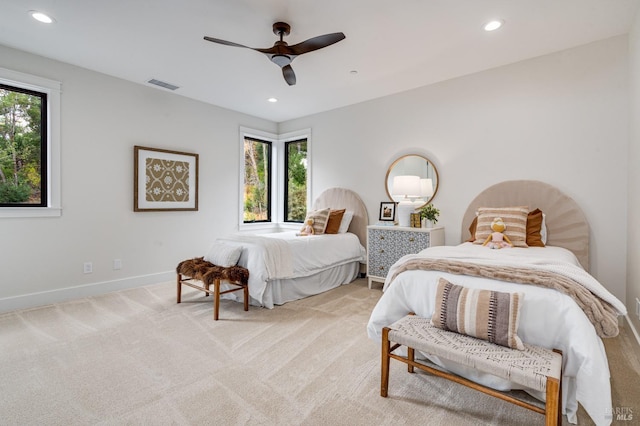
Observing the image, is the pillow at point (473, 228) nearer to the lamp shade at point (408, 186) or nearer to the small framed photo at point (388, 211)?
the lamp shade at point (408, 186)

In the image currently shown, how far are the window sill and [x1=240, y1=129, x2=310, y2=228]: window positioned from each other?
7.86ft

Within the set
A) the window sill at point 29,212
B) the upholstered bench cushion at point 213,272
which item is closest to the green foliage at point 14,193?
the window sill at point 29,212

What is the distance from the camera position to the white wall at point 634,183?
246cm

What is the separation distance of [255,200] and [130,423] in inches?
165

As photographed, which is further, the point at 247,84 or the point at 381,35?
the point at 247,84

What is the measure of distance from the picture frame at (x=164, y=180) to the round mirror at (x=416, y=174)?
2.77 meters

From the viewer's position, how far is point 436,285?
198 cm

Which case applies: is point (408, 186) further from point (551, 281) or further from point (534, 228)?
point (551, 281)

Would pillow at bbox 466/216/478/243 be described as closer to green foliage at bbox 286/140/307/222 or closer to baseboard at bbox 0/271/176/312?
green foliage at bbox 286/140/307/222

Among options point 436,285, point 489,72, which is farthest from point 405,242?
point 489,72

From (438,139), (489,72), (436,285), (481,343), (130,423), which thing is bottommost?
(130,423)

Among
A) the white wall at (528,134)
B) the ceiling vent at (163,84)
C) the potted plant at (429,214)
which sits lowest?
the potted plant at (429,214)

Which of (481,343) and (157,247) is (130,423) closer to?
(481,343)

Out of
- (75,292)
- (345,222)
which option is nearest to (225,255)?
(75,292)
